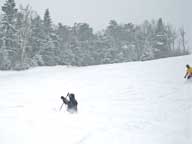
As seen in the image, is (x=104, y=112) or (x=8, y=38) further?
(x=8, y=38)

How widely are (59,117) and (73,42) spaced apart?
138 ft

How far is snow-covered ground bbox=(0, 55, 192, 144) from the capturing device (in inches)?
345

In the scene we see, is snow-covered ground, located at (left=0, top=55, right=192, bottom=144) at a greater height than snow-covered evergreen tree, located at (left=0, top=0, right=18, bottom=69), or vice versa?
snow-covered evergreen tree, located at (left=0, top=0, right=18, bottom=69)

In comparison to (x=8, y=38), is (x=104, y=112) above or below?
below

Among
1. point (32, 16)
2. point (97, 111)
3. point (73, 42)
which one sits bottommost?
point (97, 111)

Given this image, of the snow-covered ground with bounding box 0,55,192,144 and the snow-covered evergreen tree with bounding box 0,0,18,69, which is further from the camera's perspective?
the snow-covered evergreen tree with bounding box 0,0,18,69

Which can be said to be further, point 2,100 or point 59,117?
point 2,100

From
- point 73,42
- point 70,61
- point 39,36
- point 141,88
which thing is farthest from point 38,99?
point 73,42

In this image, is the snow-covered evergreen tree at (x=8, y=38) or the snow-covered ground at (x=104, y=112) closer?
the snow-covered ground at (x=104, y=112)

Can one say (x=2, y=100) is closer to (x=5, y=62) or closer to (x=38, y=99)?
(x=38, y=99)

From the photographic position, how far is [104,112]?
12023 mm

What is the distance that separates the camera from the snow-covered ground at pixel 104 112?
876 centimetres

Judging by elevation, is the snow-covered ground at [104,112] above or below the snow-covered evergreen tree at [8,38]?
below

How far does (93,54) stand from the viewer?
53.6 m
